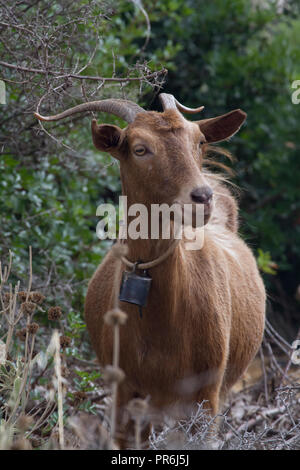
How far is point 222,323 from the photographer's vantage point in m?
4.00

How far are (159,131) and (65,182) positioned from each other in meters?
2.75

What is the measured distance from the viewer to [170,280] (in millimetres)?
3676

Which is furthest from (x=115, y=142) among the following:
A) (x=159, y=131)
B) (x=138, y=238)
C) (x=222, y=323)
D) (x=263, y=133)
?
(x=263, y=133)

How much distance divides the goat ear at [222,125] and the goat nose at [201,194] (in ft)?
2.73

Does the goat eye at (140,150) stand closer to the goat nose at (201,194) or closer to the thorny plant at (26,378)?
the goat nose at (201,194)

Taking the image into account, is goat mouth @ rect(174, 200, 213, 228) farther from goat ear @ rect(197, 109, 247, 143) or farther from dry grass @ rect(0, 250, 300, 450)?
goat ear @ rect(197, 109, 247, 143)

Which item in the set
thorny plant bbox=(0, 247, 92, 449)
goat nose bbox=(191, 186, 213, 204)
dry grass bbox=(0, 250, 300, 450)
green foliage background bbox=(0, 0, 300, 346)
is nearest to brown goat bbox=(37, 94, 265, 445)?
goat nose bbox=(191, 186, 213, 204)

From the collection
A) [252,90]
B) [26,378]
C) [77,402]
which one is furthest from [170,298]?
[252,90]

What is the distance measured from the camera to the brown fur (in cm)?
353

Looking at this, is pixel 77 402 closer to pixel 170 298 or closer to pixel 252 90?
pixel 170 298

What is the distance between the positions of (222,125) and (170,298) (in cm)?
116

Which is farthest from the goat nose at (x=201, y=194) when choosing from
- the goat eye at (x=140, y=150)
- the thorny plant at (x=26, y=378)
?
the thorny plant at (x=26, y=378)

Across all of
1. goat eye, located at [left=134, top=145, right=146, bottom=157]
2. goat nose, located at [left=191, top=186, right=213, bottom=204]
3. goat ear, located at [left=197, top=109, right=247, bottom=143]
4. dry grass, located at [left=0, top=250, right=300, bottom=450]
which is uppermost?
goat ear, located at [left=197, top=109, right=247, bottom=143]

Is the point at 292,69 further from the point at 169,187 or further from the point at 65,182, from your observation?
the point at 169,187
